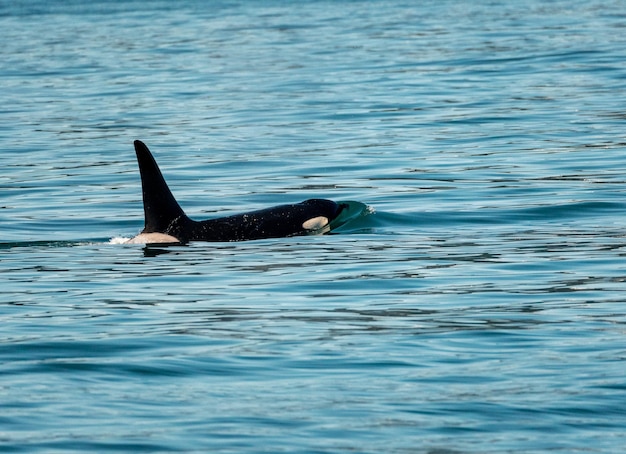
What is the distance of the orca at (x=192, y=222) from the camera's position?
13.6 m

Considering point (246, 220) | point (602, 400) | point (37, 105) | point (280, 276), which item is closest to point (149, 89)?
point (37, 105)

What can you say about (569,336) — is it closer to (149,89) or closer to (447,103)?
(447,103)

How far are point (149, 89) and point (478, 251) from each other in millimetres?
19384

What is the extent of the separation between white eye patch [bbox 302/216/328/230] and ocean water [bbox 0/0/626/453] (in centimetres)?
27

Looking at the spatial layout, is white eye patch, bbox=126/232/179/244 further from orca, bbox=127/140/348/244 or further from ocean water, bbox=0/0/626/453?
ocean water, bbox=0/0/626/453

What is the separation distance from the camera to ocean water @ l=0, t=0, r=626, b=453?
770 cm

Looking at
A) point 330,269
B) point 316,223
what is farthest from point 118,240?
point 330,269

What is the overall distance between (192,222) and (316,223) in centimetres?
124

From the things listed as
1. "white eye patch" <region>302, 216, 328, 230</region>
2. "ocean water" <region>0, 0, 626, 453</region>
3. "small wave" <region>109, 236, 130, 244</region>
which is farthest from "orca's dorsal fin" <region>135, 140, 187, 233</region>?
"white eye patch" <region>302, 216, 328, 230</region>

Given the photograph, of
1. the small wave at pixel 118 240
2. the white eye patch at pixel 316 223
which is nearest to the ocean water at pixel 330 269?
the small wave at pixel 118 240

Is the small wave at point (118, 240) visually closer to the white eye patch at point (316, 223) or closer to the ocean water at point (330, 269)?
the ocean water at point (330, 269)

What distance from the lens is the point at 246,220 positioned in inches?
550

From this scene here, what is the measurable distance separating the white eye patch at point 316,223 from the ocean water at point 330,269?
0.89 feet

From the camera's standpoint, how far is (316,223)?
1420 cm
